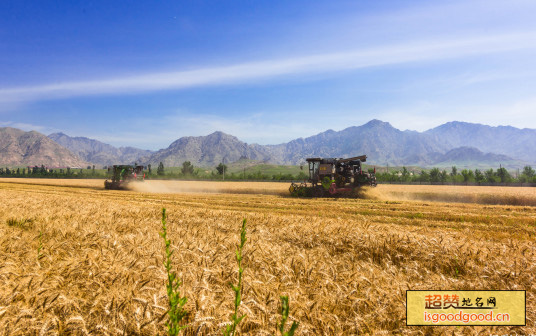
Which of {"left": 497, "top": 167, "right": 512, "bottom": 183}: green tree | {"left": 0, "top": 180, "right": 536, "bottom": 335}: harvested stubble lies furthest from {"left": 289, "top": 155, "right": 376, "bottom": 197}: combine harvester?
{"left": 497, "top": 167, "right": 512, "bottom": 183}: green tree

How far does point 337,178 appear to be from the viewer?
94.9ft

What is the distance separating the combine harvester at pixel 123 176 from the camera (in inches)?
Result: 1560

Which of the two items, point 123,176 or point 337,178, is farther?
point 123,176

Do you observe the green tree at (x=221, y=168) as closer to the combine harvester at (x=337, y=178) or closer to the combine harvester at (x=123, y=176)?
the combine harvester at (x=123, y=176)

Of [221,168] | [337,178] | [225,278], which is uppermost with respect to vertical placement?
[221,168]

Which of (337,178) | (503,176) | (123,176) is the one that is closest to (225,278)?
(337,178)

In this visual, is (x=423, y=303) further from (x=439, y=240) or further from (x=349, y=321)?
(x=439, y=240)

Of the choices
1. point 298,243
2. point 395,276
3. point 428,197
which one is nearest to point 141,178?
point 428,197

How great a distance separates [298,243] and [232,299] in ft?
14.0

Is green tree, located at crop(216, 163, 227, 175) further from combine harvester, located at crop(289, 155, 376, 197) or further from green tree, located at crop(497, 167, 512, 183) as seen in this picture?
green tree, located at crop(497, 167, 512, 183)

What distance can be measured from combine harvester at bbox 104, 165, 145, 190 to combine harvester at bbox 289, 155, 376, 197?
2278cm

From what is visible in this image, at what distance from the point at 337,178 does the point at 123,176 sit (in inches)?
1075

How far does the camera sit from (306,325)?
2.85 m

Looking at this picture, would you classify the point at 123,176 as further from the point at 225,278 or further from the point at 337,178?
the point at 225,278
